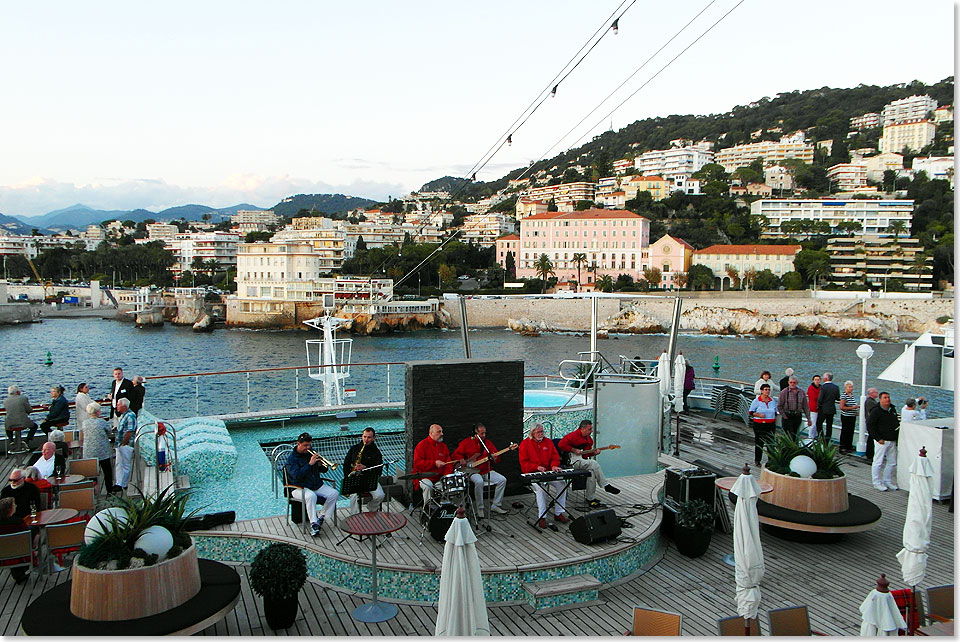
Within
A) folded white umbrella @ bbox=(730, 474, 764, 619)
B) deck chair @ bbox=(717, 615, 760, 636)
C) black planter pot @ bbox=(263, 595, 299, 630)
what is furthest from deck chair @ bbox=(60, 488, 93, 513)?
folded white umbrella @ bbox=(730, 474, 764, 619)

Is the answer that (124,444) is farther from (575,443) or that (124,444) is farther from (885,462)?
(885,462)

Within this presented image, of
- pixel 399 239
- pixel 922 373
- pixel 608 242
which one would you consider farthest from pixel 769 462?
pixel 399 239

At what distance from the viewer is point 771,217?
130 meters

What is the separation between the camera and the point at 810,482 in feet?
22.4

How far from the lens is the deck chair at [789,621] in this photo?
4.14 meters

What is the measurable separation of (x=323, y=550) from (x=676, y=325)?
7.21 meters

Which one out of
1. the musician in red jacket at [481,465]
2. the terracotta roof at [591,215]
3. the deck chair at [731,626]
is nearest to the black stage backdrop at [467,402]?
the musician in red jacket at [481,465]

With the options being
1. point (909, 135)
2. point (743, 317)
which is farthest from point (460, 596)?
point (909, 135)

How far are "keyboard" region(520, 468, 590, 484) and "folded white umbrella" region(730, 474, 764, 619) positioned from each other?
190 cm

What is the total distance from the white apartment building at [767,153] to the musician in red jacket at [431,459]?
185m

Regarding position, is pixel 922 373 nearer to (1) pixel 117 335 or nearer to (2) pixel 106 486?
(2) pixel 106 486

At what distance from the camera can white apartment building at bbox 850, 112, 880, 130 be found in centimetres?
19062

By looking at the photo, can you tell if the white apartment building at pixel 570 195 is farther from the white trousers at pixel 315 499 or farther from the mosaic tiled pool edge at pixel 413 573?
the mosaic tiled pool edge at pixel 413 573

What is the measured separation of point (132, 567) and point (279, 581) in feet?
3.34
